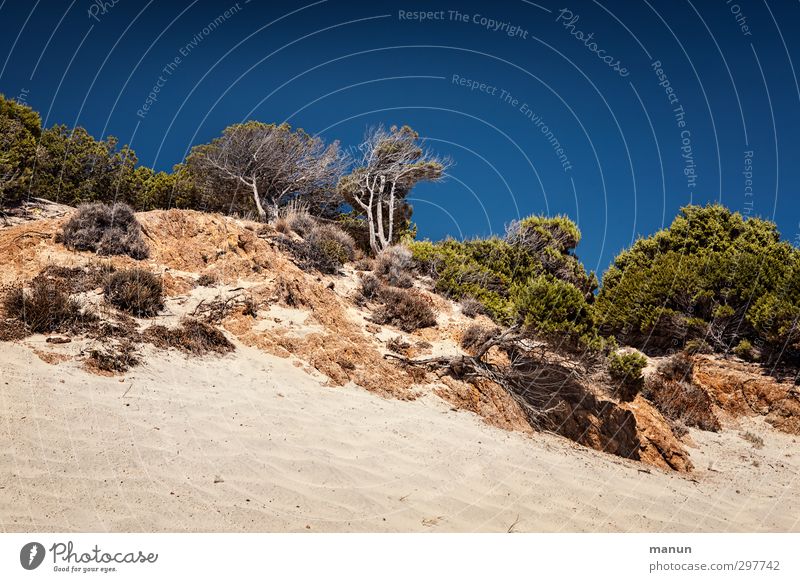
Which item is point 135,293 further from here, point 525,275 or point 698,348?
point 698,348

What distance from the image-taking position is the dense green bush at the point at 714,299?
48.6 feet

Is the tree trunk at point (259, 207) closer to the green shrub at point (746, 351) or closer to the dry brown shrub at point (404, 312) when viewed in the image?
the dry brown shrub at point (404, 312)

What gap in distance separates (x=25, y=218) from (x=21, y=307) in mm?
8335

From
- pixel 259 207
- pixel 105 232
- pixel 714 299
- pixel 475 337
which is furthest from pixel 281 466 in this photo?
pixel 259 207

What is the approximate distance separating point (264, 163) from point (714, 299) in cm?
1830

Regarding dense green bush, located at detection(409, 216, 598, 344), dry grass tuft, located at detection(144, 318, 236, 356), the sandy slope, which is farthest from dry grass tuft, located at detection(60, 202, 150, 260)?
dense green bush, located at detection(409, 216, 598, 344)

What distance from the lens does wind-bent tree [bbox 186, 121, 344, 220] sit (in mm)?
22844

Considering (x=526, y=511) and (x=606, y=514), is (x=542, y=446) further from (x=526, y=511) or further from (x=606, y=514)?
(x=526, y=511)

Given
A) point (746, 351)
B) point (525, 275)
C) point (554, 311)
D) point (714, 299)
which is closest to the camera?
point (554, 311)

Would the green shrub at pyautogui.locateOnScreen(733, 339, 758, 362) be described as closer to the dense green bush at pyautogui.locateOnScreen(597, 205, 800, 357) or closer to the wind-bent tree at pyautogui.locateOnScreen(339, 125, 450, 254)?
the dense green bush at pyautogui.locateOnScreen(597, 205, 800, 357)

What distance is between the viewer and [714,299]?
16.5 m

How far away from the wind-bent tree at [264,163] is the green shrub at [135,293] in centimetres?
1233

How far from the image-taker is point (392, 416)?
8.15 m

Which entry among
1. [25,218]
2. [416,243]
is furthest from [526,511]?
[25,218]
